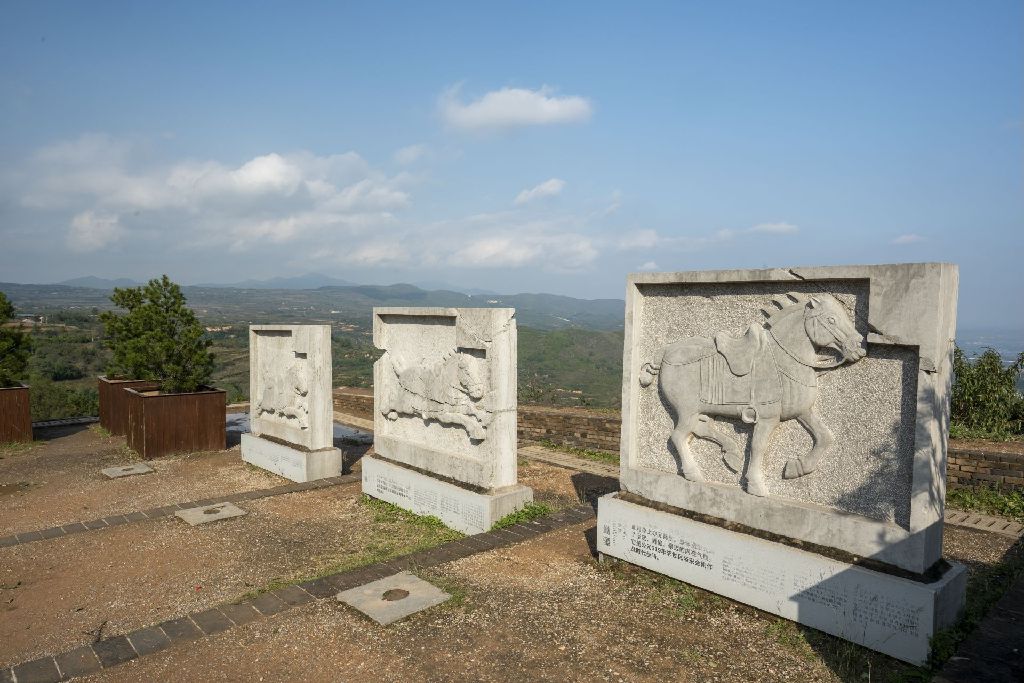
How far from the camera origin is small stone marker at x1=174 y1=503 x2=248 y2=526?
7.41 m

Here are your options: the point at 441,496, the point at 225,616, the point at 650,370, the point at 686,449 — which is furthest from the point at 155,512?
the point at 686,449

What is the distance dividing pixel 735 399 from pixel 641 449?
1.11 meters

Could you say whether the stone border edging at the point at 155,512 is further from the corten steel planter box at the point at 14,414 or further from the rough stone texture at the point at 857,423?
the corten steel planter box at the point at 14,414

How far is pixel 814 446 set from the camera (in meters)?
4.61

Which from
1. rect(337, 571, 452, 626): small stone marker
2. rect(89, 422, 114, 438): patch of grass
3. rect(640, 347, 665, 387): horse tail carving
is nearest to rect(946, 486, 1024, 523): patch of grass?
rect(640, 347, 665, 387): horse tail carving

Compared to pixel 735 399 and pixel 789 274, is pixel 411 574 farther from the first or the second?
pixel 789 274

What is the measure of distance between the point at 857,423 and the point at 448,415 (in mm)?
4360

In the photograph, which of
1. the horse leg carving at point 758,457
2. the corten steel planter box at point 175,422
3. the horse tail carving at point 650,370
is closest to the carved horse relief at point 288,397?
the corten steel planter box at point 175,422

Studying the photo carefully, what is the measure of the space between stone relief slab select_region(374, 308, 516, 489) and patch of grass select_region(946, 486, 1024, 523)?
5592 mm

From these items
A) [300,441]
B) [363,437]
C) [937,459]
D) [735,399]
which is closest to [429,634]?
[735,399]

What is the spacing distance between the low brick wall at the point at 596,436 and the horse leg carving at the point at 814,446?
13.1ft

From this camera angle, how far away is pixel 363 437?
524 inches

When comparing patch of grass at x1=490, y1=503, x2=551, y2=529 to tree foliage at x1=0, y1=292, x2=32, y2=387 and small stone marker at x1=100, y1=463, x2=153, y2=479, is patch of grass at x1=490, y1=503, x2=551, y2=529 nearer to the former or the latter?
small stone marker at x1=100, y1=463, x2=153, y2=479

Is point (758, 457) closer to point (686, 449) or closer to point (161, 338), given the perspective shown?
point (686, 449)
